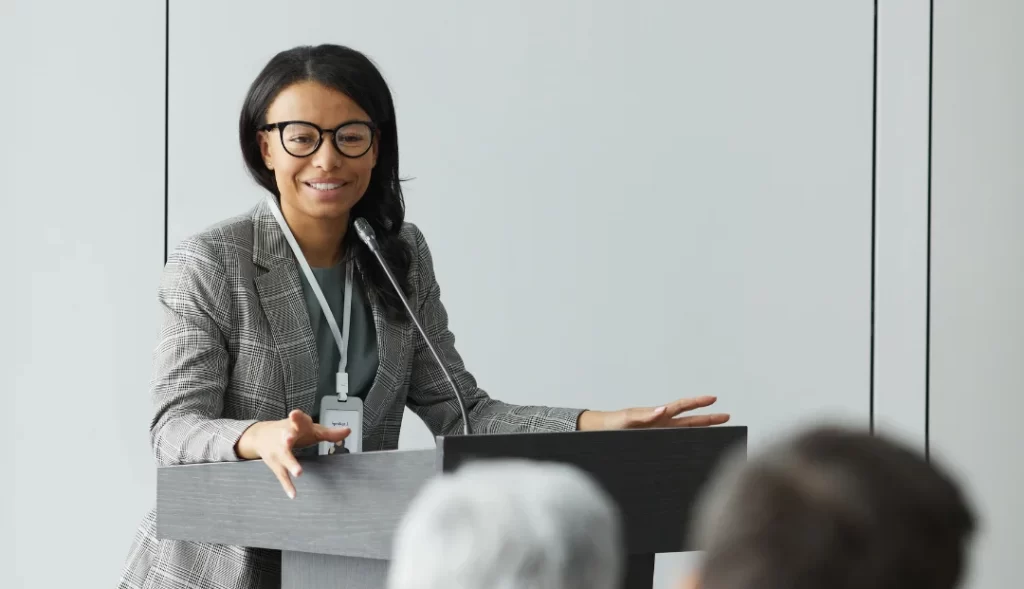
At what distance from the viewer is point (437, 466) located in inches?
48.4

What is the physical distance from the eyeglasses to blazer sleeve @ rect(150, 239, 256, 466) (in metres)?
0.23

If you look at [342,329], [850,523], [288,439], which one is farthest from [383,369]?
[850,523]

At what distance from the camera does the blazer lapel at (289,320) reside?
1.95 m

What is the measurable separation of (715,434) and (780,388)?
2.04 m

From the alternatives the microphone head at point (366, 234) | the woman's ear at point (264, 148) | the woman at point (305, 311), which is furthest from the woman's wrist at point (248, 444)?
the woman's ear at point (264, 148)

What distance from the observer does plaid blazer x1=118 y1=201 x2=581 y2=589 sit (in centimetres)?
182

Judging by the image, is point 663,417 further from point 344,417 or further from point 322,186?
point 322,186

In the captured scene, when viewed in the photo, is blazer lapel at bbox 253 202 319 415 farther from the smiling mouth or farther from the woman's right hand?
the woman's right hand

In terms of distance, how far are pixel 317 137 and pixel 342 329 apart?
1.08 feet

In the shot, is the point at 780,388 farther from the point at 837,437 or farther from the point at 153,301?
the point at 837,437

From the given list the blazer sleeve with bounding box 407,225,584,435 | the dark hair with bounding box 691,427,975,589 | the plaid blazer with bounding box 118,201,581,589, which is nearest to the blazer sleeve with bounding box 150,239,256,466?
the plaid blazer with bounding box 118,201,581,589

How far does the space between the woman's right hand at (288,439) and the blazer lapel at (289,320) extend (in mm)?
434

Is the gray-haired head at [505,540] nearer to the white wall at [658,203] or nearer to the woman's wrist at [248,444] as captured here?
the woman's wrist at [248,444]

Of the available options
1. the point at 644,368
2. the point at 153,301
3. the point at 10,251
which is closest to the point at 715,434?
the point at 644,368
